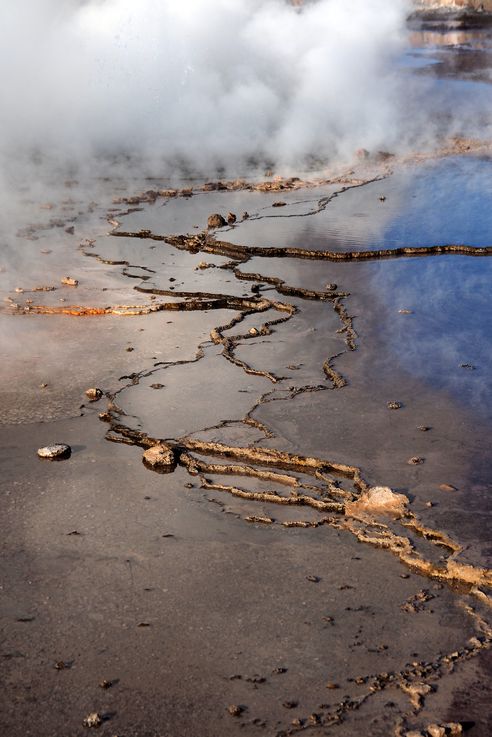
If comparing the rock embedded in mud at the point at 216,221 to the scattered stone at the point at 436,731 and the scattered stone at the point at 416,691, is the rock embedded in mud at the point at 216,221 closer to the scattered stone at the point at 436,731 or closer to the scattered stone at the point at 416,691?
the scattered stone at the point at 416,691

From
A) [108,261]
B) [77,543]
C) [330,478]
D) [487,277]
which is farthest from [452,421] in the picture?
[108,261]

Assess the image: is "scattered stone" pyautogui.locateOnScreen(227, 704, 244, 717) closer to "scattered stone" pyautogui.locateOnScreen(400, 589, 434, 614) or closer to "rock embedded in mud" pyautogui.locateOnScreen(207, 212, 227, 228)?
"scattered stone" pyautogui.locateOnScreen(400, 589, 434, 614)

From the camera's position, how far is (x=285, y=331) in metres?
5.01

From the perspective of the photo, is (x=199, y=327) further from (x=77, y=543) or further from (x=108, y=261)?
(x=77, y=543)

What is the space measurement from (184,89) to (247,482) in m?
9.20

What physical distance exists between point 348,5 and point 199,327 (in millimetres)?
13854

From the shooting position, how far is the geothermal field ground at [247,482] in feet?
8.07

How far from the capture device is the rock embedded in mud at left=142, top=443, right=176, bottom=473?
11.7 feet

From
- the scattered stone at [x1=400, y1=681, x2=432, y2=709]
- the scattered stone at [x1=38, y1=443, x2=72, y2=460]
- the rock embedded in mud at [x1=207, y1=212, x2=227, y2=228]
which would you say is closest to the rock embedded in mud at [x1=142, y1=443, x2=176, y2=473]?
the scattered stone at [x1=38, y1=443, x2=72, y2=460]

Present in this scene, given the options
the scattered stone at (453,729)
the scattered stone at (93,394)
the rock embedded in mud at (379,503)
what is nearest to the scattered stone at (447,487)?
the rock embedded in mud at (379,503)

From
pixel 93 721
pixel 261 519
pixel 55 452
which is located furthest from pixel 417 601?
pixel 55 452

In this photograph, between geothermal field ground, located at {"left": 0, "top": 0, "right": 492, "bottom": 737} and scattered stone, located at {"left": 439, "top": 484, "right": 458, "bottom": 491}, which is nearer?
geothermal field ground, located at {"left": 0, "top": 0, "right": 492, "bottom": 737}

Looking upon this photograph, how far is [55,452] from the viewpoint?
367 centimetres

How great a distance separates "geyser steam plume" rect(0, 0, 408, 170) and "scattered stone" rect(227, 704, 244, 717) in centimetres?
789
